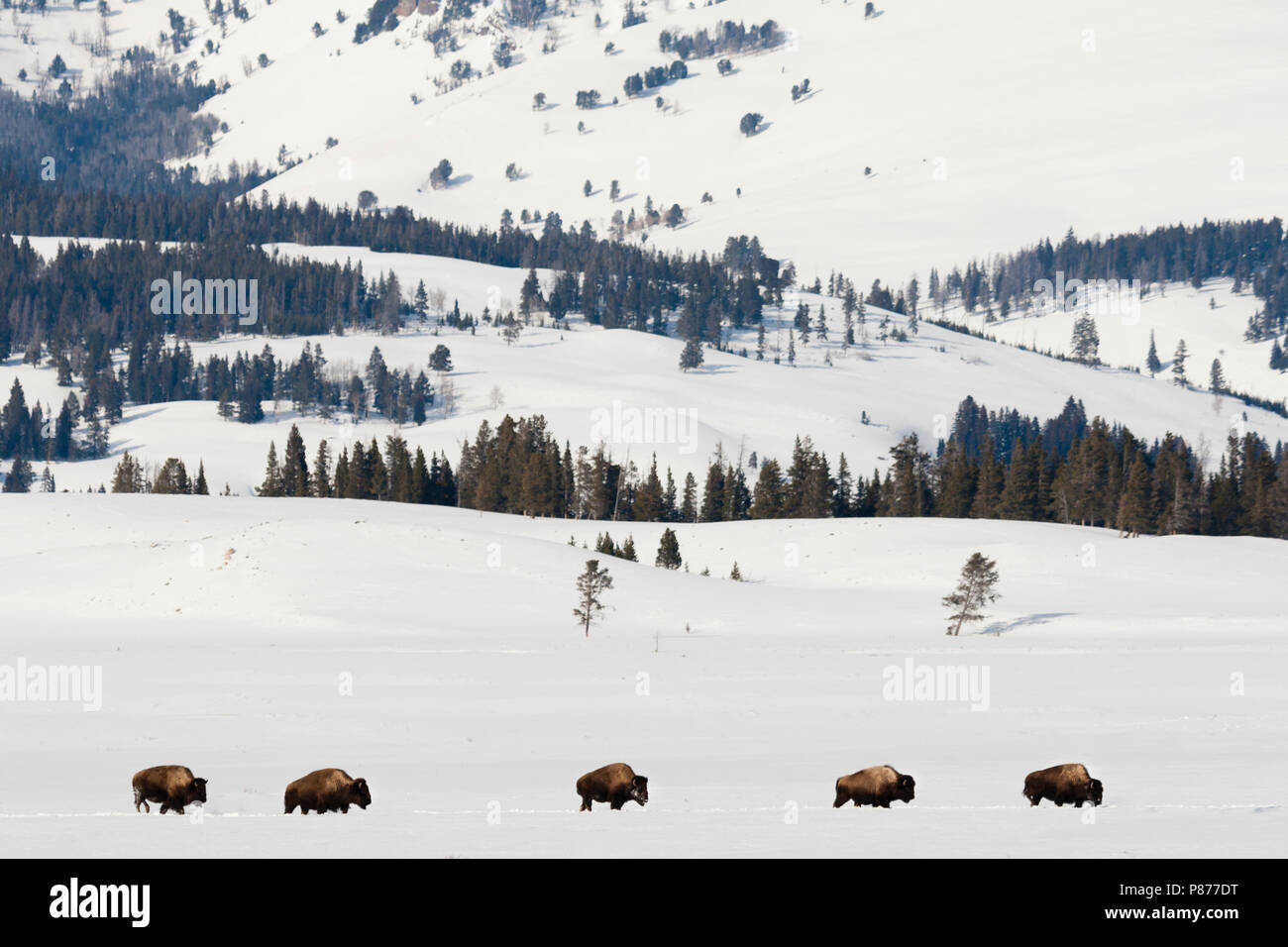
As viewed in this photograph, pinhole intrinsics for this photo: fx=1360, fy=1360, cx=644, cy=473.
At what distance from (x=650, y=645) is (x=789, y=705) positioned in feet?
50.3

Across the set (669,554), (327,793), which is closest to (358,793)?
(327,793)

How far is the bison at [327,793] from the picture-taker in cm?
1811

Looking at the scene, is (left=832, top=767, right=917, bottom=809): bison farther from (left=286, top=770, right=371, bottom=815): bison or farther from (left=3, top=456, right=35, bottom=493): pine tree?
(left=3, top=456, right=35, bottom=493): pine tree

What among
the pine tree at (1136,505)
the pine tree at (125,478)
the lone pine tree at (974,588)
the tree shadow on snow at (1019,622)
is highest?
the pine tree at (125,478)

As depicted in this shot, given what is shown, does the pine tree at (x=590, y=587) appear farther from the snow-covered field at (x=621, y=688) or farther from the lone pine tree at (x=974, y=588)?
the lone pine tree at (x=974, y=588)

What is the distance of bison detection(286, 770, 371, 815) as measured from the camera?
18109 mm

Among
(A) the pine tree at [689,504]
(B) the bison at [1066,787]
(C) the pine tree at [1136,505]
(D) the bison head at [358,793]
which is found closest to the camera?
(D) the bison head at [358,793]

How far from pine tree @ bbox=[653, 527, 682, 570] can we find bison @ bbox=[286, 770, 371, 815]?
65837 mm

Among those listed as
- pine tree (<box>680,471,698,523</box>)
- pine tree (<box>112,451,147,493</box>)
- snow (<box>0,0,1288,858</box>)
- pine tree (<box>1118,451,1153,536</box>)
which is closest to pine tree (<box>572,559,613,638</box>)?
snow (<box>0,0,1288,858</box>)

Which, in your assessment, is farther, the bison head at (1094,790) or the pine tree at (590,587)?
the pine tree at (590,587)

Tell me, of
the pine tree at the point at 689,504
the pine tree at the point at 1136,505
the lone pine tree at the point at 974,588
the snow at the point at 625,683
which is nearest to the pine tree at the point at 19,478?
the snow at the point at 625,683

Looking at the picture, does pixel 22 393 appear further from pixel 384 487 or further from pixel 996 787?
pixel 996 787

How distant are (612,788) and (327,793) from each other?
3.82m
